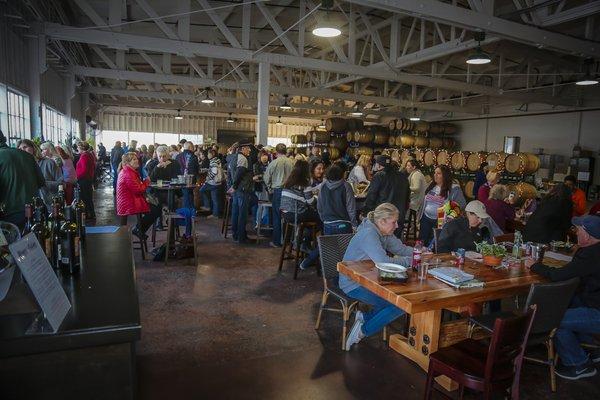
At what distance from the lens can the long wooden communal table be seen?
106 inches

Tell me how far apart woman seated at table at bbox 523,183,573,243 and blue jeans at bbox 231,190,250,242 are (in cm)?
437

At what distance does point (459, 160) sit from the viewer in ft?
43.0

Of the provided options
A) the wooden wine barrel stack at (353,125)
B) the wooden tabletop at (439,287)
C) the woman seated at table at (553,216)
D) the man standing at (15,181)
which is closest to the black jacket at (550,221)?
the woman seated at table at (553,216)

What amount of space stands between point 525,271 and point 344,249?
1.53 m

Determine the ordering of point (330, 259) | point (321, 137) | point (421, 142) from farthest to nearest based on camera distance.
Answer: point (421, 142), point (321, 137), point (330, 259)

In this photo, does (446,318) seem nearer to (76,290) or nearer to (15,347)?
(76,290)

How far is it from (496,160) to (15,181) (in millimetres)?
11236

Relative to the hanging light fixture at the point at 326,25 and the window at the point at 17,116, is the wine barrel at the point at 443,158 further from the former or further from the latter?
the window at the point at 17,116

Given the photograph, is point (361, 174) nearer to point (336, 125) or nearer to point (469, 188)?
point (469, 188)

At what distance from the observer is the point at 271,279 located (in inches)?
210

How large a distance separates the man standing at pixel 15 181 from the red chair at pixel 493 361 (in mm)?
4487

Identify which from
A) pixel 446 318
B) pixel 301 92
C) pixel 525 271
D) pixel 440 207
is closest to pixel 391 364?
pixel 446 318

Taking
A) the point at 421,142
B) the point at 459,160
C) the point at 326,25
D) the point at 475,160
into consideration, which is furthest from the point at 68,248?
the point at 421,142

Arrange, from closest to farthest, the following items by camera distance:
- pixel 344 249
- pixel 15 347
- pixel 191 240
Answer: pixel 15 347 → pixel 344 249 → pixel 191 240
